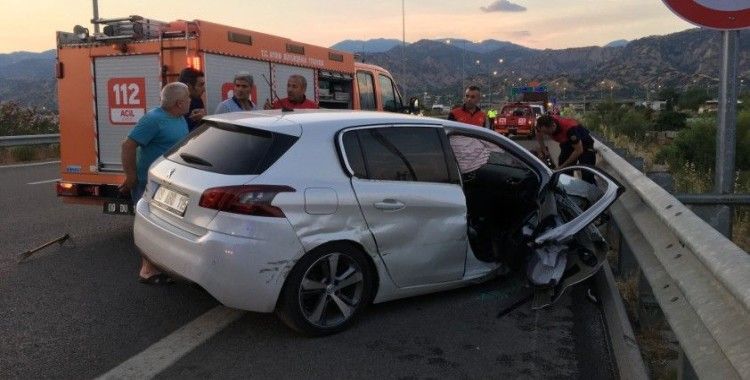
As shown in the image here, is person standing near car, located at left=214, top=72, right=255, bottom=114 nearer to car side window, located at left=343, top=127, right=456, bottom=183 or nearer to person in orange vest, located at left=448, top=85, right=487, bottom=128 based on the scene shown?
car side window, located at left=343, top=127, right=456, bottom=183

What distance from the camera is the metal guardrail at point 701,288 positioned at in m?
2.23

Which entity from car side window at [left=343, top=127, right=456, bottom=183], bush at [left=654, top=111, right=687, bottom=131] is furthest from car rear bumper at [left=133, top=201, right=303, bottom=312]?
bush at [left=654, top=111, right=687, bottom=131]

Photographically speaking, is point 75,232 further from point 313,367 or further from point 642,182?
point 642,182

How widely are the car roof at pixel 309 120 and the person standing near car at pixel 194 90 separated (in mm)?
1711

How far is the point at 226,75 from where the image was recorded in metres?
7.54

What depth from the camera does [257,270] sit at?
13.4 ft

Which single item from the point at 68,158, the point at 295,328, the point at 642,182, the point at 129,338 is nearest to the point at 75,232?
the point at 68,158

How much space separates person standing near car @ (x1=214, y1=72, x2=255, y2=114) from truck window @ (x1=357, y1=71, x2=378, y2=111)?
433cm

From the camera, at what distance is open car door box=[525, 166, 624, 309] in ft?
16.0

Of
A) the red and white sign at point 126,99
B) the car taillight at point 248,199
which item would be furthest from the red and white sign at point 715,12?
the red and white sign at point 126,99

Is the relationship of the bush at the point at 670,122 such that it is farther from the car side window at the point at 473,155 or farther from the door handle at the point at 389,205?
the door handle at the point at 389,205

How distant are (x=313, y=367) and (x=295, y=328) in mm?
453

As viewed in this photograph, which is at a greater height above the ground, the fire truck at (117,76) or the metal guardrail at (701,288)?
the fire truck at (117,76)

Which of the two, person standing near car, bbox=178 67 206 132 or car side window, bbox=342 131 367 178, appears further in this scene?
person standing near car, bbox=178 67 206 132
